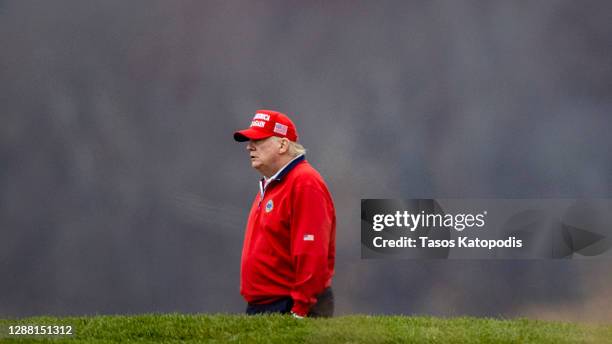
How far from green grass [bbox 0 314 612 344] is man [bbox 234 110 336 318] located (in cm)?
20

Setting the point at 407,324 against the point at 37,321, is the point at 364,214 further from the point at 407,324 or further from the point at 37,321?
the point at 37,321

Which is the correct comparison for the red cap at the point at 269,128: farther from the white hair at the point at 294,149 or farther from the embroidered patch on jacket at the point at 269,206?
the embroidered patch on jacket at the point at 269,206

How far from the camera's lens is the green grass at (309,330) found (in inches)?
296

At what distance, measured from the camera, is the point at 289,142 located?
802cm

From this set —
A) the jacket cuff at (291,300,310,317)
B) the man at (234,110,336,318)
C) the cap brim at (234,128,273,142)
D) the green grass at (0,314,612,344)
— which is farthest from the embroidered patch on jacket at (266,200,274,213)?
the green grass at (0,314,612,344)

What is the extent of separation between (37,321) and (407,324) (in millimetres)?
3833

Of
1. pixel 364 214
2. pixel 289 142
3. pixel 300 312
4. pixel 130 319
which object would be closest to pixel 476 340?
pixel 300 312

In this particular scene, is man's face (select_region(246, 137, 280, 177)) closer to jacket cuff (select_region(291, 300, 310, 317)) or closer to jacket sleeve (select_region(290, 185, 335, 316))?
jacket sleeve (select_region(290, 185, 335, 316))

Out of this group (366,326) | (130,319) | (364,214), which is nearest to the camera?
(366,326)

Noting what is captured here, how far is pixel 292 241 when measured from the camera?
296 inches

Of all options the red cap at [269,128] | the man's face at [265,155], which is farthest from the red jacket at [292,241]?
the red cap at [269,128]

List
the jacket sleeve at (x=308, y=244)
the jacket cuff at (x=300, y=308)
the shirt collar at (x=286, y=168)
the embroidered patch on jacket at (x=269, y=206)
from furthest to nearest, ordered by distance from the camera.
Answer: the shirt collar at (x=286, y=168)
the embroidered patch on jacket at (x=269, y=206)
the jacket cuff at (x=300, y=308)
the jacket sleeve at (x=308, y=244)

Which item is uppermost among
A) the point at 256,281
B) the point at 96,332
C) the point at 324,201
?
the point at 324,201

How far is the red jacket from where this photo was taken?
7410mm
